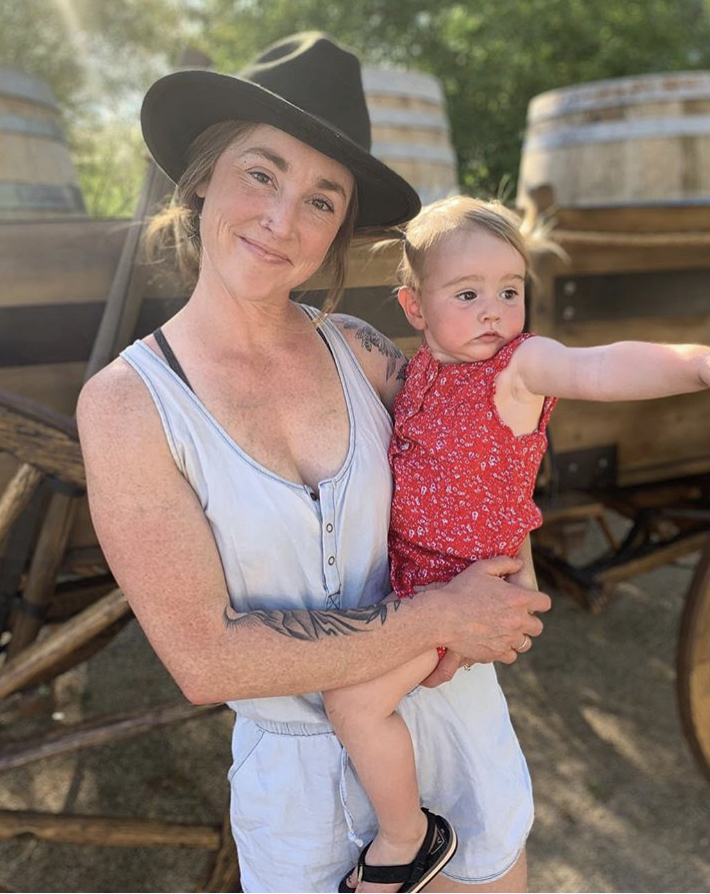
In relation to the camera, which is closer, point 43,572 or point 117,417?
point 117,417

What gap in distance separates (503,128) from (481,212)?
579 cm

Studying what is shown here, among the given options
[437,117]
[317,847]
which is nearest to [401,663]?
[317,847]

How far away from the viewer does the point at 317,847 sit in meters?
1.31

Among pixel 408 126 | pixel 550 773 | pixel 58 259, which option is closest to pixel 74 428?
pixel 58 259

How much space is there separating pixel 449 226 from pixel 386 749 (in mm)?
852

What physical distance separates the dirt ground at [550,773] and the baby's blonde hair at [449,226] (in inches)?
65.5

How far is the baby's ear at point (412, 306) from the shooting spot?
147 cm

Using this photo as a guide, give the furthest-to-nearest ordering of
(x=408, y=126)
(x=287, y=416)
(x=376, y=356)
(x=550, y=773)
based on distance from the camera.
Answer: (x=408, y=126) < (x=550, y=773) < (x=376, y=356) < (x=287, y=416)

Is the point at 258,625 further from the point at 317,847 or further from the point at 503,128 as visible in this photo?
the point at 503,128

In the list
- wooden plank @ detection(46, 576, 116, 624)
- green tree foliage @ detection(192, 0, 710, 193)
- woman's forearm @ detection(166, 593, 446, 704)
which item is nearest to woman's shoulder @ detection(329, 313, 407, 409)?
woman's forearm @ detection(166, 593, 446, 704)

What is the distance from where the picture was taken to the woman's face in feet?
3.91

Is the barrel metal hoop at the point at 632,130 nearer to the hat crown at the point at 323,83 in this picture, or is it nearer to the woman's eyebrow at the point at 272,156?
the hat crown at the point at 323,83

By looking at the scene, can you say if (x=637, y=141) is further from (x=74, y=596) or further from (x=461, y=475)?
(x=74, y=596)

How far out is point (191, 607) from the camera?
44.4 inches
